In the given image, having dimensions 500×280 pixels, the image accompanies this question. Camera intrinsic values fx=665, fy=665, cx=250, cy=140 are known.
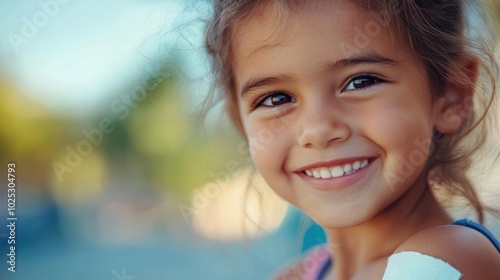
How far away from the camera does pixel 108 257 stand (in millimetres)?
5199

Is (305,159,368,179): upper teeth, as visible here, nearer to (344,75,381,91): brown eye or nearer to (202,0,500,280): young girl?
(202,0,500,280): young girl

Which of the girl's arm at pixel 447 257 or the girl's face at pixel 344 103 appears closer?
the girl's arm at pixel 447 257

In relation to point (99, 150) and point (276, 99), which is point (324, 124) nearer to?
point (276, 99)

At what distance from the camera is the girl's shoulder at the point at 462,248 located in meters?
1.02

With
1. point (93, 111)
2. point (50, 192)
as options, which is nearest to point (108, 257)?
point (50, 192)

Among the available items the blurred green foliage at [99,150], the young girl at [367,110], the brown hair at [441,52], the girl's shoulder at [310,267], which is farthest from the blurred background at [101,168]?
the young girl at [367,110]

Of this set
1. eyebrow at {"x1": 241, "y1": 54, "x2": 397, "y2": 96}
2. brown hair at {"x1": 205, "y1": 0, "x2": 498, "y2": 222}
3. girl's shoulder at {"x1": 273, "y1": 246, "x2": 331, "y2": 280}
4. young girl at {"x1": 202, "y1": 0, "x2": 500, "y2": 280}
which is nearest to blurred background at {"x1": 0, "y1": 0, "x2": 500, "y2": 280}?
girl's shoulder at {"x1": 273, "y1": 246, "x2": 331, "y2": 280}

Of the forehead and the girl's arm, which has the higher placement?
the forehead

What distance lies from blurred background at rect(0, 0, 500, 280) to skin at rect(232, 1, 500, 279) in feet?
7.89

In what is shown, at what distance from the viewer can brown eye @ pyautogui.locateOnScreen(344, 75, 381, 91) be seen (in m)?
1.12

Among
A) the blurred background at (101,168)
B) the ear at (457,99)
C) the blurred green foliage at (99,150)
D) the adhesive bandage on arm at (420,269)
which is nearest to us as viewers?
the adhesive bandage on arm at (420,269)

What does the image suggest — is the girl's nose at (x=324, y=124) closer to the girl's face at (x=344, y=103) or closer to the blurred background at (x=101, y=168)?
the girl's face at (x=344, y=103)

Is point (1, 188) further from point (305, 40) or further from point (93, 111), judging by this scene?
point (305, 40)

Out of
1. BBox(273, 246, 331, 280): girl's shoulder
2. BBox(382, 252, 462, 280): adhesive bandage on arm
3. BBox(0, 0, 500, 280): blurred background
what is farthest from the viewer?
BBox(0, 0, 500, 280): blurred background
